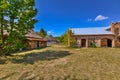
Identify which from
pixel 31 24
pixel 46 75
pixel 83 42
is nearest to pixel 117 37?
pixel 83 42

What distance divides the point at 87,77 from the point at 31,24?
10581 mm

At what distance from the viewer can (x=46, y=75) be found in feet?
28.0

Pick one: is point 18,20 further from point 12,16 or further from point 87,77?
point 87,77

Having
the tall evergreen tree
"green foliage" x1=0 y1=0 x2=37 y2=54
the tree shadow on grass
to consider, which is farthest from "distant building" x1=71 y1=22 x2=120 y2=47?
the tall evergreen tree

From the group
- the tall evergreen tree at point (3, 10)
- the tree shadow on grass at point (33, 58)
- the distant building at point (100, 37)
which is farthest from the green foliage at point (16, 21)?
the distant building at point (100, 37)

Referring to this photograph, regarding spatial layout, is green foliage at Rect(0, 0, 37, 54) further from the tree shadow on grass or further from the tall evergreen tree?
the tree shadow on grass

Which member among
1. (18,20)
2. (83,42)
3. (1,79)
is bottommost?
(1,79)

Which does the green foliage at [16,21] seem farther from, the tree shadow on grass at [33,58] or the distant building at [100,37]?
the distant building at [100,37]

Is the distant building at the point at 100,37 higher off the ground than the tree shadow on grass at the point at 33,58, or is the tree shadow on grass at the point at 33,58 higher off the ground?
the distant building at the point at 100,37

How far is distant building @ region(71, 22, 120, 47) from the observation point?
33812 millimetres

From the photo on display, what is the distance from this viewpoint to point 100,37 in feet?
111

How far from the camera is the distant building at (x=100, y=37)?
33812 mm

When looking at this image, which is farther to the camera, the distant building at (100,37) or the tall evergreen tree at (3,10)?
the distant building at (100,37)

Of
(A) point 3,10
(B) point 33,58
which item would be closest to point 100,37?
(B) point 33,58
